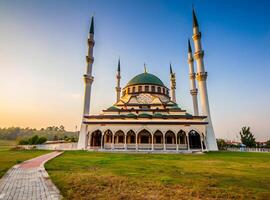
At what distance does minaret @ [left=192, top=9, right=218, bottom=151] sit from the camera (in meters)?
22.2

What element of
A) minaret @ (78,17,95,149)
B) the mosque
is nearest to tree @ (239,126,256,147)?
the mosque

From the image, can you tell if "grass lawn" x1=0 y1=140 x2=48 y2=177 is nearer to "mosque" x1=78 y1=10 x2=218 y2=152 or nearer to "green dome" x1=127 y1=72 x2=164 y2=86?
"mosque" x1=78 y1=10 x2=218 y2=152

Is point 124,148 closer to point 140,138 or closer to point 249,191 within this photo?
point 140,138

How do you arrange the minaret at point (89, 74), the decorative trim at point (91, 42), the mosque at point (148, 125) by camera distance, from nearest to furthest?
the mosque at point (148, 125), the minaret at point (89, 74), the decorative trim at point (91, 42)

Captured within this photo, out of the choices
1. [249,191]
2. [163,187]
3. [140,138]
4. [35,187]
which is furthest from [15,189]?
[140,138]

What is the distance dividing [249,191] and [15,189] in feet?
23.6

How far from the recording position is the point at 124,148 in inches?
837

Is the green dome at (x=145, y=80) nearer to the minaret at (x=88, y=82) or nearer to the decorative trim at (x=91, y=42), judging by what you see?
the minaret at (x=88, y=82)

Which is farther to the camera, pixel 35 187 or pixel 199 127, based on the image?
pixel 199 127

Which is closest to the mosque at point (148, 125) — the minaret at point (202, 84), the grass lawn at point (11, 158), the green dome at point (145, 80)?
the minaret at point (202, 84)

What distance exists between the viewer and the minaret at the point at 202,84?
22212mm

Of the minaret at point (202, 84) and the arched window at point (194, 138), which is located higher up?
the minaret at point (202, 84)

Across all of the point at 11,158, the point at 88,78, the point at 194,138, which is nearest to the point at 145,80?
the point at 88,78

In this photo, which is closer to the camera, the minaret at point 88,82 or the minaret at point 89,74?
the minaret at point 88,82
